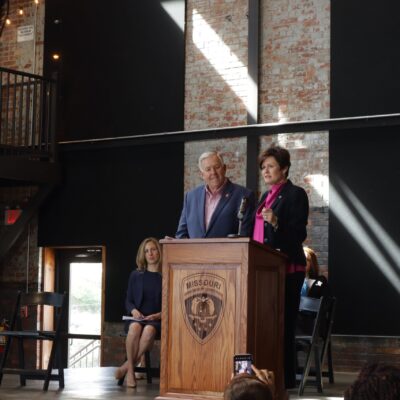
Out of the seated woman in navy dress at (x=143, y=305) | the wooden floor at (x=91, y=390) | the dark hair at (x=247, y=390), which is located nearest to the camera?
the dark hair at (x=247, y=390)

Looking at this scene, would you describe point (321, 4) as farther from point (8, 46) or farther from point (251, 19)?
point (8, 46)

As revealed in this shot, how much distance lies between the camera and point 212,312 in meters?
4.16

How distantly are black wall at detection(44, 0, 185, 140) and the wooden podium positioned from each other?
19.1 ft

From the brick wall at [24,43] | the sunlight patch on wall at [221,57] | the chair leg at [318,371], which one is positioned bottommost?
the chair leg at [318,371]

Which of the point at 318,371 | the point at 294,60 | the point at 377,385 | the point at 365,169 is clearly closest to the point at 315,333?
the point at 318,371

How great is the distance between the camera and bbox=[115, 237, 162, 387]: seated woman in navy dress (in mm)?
6895

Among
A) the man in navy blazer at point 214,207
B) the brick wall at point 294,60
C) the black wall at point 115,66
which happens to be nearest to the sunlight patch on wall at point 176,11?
the black wall at point 115,66

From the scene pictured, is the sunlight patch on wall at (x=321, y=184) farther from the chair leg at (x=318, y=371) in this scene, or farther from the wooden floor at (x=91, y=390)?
the chair leg at (x=318, y=371)

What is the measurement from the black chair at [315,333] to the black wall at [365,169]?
1306mm

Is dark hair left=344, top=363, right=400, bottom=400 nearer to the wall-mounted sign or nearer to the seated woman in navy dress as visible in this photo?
the seated woman in navy dress

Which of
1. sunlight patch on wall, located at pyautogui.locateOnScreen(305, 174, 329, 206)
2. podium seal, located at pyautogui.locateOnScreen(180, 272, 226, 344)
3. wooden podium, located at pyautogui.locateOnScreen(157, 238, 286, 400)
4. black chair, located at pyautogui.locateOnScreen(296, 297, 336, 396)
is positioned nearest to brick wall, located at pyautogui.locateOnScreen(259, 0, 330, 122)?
sunlight patch on wall, located at pyautogui.locateOnScreen(305, 174, 329, 206)

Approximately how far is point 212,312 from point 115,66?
6850mm

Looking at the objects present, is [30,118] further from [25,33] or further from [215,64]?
[215,64]

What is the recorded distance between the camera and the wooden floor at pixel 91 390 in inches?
233
